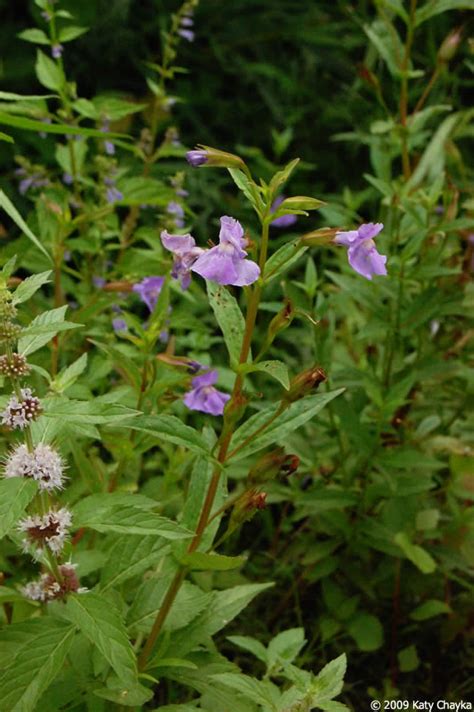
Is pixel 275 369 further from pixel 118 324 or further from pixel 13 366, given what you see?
pixel 118 324

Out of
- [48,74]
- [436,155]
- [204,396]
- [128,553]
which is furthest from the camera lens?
[436,155]

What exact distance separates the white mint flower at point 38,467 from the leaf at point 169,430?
3.7 inches

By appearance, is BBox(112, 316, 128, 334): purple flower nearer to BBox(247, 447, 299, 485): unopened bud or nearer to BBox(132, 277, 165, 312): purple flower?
BBox(132, 277, 165, 312): purple flower

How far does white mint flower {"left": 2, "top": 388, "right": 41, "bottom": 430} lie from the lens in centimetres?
96

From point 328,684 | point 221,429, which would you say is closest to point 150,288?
point 221,429

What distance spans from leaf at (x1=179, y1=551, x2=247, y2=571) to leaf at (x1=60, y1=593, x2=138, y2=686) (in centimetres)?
11

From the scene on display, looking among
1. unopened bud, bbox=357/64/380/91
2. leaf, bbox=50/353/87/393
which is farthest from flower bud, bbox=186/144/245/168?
unopened bud, bbox=357/64/380/91

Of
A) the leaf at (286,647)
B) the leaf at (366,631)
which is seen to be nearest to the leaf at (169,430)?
the leaf at (286,647)

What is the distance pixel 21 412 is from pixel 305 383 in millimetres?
322

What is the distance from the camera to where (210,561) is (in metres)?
1.06

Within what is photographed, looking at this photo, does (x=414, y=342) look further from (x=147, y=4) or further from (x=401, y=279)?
(x=147, y=4)

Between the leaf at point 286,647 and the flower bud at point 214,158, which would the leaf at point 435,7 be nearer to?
the flower bud at point 214,158

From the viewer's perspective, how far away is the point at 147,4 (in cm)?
304

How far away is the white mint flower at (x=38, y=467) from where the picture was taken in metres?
0.99
